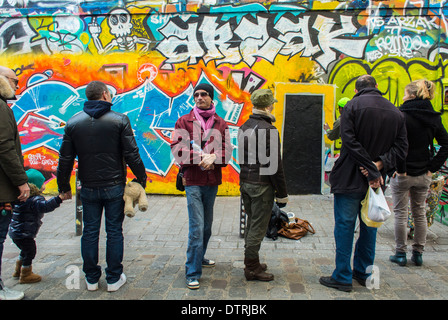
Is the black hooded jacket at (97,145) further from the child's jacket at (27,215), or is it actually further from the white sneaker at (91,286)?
the white sneaker at (91,286)

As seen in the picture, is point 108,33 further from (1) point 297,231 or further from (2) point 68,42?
(1) point 297,231

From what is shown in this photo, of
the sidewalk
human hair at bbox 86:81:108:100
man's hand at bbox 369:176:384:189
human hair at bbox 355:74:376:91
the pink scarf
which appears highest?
human hair at bbox 355:74:376:91

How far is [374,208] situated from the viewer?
11.4 ft

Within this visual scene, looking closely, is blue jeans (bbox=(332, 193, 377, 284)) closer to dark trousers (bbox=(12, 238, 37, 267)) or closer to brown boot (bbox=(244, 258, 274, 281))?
brown boot (bbox=(244, 258, 274, 281))

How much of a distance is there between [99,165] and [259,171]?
5.12 ft

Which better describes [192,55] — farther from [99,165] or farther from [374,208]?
[374,208]

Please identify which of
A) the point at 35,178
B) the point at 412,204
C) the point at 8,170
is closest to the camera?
the point at 8,170

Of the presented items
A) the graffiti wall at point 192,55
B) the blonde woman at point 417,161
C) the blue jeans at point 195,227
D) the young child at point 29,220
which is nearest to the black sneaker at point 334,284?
the blonde woman at point 417,161

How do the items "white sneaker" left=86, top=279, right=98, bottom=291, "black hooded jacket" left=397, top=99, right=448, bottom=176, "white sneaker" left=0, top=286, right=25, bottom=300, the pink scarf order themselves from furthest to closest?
"black hooded jacket" left=397, top=99, right=448, bottom=176, the pink scarf, "white sneaker" left=86, top=279, right=98, bottom=291, "white sneaker" left=0, top=286, right=25, bottom=300

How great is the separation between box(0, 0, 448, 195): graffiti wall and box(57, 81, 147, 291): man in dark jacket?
4.02 metres

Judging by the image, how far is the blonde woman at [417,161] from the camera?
4.29 m

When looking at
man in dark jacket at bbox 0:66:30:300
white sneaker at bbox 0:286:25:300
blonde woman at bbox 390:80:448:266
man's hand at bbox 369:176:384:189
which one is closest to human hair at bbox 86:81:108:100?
man in dark jacket at bbox 0:66:30:300

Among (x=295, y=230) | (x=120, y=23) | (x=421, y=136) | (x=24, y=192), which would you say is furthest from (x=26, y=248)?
(x=120, y=23)

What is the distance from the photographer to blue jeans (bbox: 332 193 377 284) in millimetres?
3678
